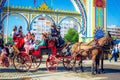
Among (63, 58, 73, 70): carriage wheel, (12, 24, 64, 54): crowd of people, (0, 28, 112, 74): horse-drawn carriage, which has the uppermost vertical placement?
(12, 24, 64, 54): crowd of people

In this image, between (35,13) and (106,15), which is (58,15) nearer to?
(35,13)

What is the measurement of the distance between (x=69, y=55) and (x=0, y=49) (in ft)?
9.30

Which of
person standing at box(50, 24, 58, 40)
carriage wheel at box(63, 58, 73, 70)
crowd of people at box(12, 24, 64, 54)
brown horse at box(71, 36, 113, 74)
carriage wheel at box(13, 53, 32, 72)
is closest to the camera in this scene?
brown horse at box(71, 36, 113, 74)

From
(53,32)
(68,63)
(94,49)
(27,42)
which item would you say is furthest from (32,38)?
(94,49)

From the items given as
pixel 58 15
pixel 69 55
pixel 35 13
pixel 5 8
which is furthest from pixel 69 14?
pixel 69 55

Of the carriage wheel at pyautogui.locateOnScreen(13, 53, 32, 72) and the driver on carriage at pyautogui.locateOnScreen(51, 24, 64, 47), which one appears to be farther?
the driver on carriage at pyautogui.locateOnScreen(51, 24, 64, 47)

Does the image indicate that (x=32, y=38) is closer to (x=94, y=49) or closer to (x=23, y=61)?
(x=23, y=61)

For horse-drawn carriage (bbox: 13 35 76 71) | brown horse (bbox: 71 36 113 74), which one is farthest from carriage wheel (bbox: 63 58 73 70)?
brown horse (bbox: 71 36 113 74)

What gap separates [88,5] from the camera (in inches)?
923

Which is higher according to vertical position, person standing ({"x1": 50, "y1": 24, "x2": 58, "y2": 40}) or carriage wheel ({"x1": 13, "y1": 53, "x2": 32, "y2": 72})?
person standing ({"x1": 50, "y1": 24, "x2": 58, "y2": 40})

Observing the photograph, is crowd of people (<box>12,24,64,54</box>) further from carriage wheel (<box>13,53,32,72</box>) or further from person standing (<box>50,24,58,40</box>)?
carriage wheel (<box>13,53,32,72</box>)

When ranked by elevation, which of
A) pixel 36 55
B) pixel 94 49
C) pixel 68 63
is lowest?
pixel 68 63

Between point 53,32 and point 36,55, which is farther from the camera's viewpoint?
point 53,32

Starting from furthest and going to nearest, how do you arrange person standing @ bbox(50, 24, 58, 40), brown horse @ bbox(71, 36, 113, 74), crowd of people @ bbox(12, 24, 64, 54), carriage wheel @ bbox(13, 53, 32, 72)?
person standing @ bbox(50, 24, 58, 40) → crowd of people @ bbox(12, 24, 64, 54) → carriage wheel @ bbox(13, 53, 32, 72) → brown horse @ bbox(71, 36, 113, 74)
